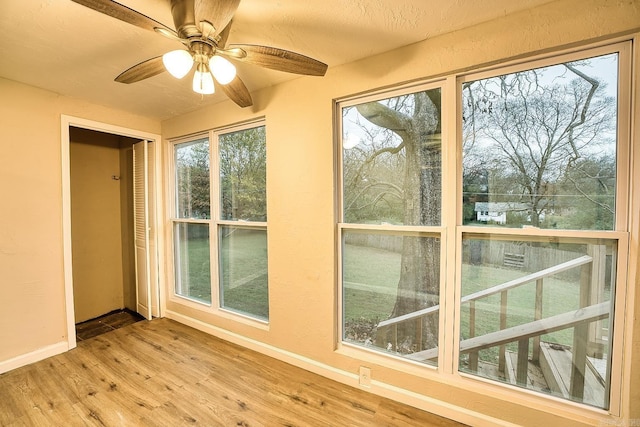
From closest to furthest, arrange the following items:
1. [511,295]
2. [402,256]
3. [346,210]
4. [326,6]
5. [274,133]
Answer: [326,6] → [511,295] → [402,256] → [346,210] → [274,133]

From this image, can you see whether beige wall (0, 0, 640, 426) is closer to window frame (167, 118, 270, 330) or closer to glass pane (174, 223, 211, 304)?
window frame (167, 118, 270, 330)

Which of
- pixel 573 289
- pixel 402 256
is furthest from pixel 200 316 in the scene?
pixel 573 289

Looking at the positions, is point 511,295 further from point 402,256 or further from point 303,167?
point 303,167

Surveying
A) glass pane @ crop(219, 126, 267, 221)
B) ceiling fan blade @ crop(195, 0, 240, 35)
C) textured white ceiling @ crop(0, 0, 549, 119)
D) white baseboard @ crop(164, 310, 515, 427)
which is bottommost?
white baseboard @ crop(164, 310, 515, 427)

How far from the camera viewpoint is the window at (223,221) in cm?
258

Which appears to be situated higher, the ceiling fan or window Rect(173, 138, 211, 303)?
the ceiling fan

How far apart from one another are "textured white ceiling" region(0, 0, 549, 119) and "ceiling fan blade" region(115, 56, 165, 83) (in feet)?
0.87

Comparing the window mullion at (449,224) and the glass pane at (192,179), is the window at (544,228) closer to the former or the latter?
the window mullion at (449,224)

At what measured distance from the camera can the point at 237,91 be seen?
5.76 feet

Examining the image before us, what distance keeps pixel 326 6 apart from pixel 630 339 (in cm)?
228

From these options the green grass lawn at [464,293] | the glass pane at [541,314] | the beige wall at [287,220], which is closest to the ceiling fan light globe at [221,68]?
the beige wall at [287,220]

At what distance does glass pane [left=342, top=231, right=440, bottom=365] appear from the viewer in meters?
1.81

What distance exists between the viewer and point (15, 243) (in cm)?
221

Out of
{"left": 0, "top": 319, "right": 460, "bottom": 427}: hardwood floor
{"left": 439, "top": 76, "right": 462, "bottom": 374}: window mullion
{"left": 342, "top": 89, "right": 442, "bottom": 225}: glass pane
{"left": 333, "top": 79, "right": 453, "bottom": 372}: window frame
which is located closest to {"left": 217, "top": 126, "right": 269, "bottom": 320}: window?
{"left": 0, "top": 319, "right": 460, "bottom": 427}: hardwood floor
